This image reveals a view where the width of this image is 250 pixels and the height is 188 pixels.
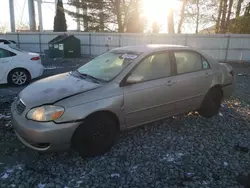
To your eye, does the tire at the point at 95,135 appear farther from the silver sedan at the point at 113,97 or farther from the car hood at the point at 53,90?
the car hood at the point at 53,90

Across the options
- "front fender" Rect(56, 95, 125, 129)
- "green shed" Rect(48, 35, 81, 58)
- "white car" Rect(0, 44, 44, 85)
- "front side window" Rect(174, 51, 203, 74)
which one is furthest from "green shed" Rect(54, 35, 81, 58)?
"front fender" Rect(56, 95, 125, 129)

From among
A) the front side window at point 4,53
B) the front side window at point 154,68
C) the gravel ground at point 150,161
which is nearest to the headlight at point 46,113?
the gravel ground at point 150,161

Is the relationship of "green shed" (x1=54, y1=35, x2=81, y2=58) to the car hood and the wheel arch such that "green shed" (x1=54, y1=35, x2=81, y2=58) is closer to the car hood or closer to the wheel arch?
the car hood

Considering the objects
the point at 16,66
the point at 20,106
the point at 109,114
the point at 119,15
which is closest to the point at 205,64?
the point at 109,114

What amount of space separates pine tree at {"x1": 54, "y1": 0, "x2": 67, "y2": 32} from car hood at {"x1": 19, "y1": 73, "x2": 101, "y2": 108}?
2157cm

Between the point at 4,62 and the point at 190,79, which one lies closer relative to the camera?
the point at 190,79

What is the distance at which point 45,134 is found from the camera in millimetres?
2770

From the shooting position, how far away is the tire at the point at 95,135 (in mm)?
2975

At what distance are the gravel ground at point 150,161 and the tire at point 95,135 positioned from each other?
13cm

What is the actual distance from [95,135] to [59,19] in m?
22.9

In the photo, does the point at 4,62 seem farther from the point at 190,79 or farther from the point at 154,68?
the point at 190,79

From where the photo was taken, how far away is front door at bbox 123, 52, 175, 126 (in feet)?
11.0

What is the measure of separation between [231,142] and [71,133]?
101 inches

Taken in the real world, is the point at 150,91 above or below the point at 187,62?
below
